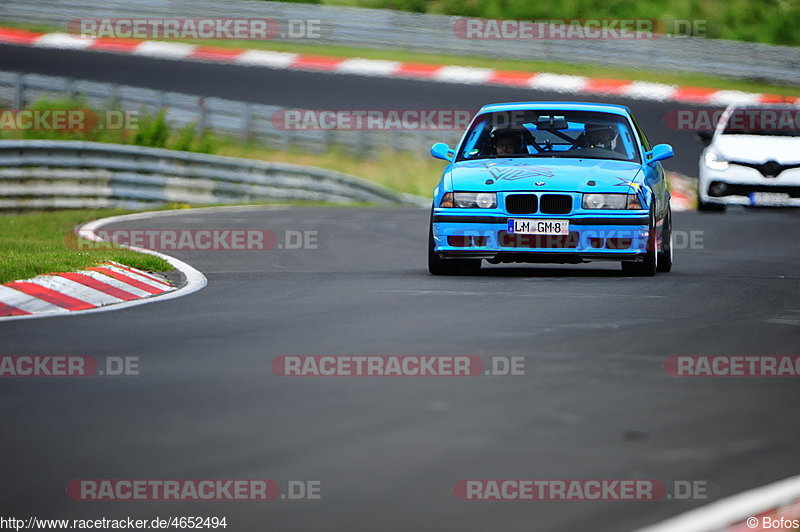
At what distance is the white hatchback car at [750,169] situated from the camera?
20.1 m

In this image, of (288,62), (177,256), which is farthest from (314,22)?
(177,256)

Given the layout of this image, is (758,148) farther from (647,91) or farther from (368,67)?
(368,67)

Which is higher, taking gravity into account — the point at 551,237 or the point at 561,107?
the point at 561,107

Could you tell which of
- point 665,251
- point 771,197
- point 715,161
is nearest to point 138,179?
point 715,161

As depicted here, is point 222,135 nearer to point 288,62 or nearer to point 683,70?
point 288,62

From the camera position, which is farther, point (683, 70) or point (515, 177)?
point (683, 70)

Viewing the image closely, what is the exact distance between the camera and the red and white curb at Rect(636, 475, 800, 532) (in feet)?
15.4

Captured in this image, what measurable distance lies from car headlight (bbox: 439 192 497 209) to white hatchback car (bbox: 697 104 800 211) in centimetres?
856

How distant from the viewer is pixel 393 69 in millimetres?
33781

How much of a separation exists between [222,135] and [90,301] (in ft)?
62.9

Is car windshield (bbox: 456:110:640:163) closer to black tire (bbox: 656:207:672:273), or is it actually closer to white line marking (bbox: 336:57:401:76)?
black tire (bbox: 656:207:672:273)

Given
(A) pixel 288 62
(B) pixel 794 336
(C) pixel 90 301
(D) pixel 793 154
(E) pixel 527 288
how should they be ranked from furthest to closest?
(A) pixel 288 62 < (D) pixel 793 154 < (E) pixel 527 288 < (C) pixel 90 301 < (B) pixel 794 336

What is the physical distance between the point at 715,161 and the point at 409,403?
14.5m

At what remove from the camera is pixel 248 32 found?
3512cm
